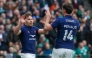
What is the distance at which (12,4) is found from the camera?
2006cm

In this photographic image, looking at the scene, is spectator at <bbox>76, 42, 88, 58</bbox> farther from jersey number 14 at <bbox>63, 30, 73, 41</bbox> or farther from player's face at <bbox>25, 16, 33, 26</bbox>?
jersey number 14 at <bbox>63, 30, 73, 41</bbox>

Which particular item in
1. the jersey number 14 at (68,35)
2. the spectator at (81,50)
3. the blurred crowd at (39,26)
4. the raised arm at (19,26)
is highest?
the raised arm at (19,26)

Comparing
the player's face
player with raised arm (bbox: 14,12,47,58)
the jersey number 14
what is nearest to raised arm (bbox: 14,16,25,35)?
player with raised arm (bbox: 14,12,47,58)

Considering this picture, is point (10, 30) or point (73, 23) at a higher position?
point (73, 23)

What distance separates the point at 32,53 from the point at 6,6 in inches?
324

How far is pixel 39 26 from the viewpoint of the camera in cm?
1934

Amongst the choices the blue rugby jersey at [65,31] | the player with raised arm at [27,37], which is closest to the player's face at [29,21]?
the player with raised arm at [27,37]

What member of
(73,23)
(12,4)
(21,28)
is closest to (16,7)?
(12,4)

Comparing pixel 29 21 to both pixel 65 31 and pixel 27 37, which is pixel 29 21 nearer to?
pixel 27 37

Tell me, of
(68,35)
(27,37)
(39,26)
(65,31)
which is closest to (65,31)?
(65,31)

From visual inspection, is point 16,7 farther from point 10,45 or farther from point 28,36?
point 28,36

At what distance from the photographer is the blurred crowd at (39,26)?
688 inches

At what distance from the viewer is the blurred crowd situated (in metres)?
17.5

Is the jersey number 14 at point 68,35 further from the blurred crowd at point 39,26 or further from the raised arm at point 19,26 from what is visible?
the blurred crowd at point 39,26
